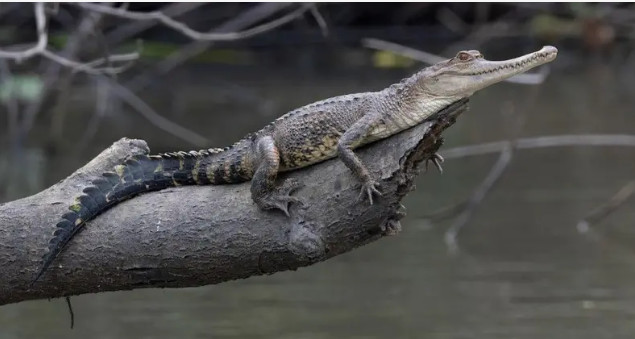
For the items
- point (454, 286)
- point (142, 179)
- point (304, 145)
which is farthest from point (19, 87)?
point (304, 145)

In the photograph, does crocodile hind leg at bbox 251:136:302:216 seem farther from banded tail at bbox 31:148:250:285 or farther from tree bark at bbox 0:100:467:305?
banded tail at bbox 31:148:250:285

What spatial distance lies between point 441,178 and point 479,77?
22.7 feet

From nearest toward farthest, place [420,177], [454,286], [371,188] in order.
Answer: [371,188] → [454,286] → [420,177]

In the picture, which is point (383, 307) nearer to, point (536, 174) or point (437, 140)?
point (437, 140)

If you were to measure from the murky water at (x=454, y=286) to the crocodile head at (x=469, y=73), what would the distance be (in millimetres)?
2613

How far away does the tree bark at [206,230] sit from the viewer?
4.09m

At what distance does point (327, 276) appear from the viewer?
812 cm

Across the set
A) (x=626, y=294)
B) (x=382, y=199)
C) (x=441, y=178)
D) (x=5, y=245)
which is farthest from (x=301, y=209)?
(x=441, y=178)

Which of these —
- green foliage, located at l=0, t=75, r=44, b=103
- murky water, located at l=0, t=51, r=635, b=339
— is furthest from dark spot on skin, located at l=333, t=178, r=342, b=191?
green foliage, located at l=0, t=75, r=44, b=103

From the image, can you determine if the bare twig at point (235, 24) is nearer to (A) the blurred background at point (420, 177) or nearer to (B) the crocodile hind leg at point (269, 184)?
(A) the blurred background at point (420, 177)

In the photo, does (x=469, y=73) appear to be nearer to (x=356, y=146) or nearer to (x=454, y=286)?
(x=356, y=146)

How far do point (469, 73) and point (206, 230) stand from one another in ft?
3.84

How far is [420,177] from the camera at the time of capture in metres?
11.4

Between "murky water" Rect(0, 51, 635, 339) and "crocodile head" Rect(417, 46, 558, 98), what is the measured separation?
2613 millimetres
